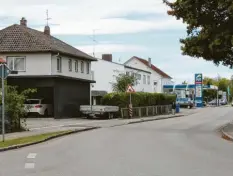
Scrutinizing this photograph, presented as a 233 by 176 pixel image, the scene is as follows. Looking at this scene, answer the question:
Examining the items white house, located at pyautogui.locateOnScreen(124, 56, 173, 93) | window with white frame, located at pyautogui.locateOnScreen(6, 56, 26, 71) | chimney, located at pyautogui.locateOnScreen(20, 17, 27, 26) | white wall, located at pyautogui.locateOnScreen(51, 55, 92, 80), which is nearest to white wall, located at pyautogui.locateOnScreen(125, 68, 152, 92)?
white house, located at pyautogui.locateOnScreen(124, 56, 173, 93)

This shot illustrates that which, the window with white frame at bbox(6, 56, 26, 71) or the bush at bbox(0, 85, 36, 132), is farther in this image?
the window with white frame at bbox(6, 56, 26, 71)

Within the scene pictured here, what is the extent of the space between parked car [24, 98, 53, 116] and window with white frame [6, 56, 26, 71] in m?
2.93

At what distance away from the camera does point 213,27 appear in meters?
25.9

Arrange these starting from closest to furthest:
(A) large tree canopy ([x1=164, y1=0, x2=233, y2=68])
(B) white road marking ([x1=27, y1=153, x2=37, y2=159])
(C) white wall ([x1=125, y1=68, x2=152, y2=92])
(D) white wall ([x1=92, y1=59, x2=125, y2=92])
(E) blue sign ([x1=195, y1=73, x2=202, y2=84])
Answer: (B) white road marking ([x1=27, y1=153, x2=37, y2=159]), (A) large tree canopy ([x1=164, y1=0, x2=233, y2=68]), (D) white wall ([x1=92, y1=59, x2=125, y2=92]), (C) white wall ([x1=125, y1=68, x2=152, y2=92]), (E) blue sign ([x1=195, y1=73, x2=202, y2=84])

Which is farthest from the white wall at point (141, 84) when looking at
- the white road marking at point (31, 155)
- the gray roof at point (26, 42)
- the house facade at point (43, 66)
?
the white road marking at point (31, 155)

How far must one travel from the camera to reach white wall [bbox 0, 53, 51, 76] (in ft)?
148

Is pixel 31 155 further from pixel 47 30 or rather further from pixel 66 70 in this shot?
pixel 47 30

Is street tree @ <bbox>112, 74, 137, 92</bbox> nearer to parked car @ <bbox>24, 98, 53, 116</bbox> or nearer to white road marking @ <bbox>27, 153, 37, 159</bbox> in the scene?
parked car @ <bbox>24, 98, 53, 116</bbox>

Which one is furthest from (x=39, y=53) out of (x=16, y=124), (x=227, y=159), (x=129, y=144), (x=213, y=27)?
(x=227, y=159)

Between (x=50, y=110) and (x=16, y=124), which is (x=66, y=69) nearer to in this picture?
(x=50, y=110)

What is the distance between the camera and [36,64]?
45.2 m

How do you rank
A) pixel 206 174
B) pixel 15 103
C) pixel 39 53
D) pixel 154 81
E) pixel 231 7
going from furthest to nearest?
pixel 154 81 < pixel 39 53 < pixel 15 103 < pixel 231 7 < pixel 206 174

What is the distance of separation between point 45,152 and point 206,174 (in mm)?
6909

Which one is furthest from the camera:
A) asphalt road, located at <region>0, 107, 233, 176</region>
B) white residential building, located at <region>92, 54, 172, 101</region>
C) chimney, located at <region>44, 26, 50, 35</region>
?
white residential building, located at <region>92, 54, 172, 101</region>
